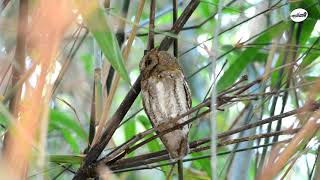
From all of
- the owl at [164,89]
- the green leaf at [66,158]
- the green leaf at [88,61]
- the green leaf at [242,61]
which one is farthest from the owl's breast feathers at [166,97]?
the green leaf at [88,61]

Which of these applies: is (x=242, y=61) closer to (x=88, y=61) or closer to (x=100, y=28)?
(x=100, y=28)

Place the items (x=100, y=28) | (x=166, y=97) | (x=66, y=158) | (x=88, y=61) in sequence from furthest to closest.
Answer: (x=88, y=61), (x=166, y=97), (x=66, y=158), (x=100, y=28)

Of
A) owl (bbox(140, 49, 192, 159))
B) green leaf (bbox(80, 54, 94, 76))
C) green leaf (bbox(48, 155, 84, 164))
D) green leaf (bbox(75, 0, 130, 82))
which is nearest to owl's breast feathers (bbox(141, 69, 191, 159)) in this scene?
owl (bbox(140, 49, 192, 159))

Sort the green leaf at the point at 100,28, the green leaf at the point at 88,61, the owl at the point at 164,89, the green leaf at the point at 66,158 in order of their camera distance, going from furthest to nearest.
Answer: the green leaf at the point at 88,61 → the owl at the point at 164,89 → the green leaf at the point at 66,158 → the green leaf at the point at 100,28

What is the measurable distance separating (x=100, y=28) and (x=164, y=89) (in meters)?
0.61

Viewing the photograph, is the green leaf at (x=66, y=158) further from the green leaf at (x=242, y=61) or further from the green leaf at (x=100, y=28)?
the green leaf at (x=242, y=61)

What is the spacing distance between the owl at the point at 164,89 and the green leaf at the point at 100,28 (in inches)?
19.1

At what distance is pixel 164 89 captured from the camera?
1.44m

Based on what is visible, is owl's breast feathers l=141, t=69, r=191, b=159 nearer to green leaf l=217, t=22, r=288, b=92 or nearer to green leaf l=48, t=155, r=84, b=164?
green leaf l=217, t=22, r=288, b=92

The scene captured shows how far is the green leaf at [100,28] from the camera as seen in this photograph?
82cm

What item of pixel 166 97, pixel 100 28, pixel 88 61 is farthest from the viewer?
pixel 88 61

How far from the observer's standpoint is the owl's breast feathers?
141 centimetres

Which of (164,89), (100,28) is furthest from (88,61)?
(100,28)

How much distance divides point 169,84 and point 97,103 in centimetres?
24
